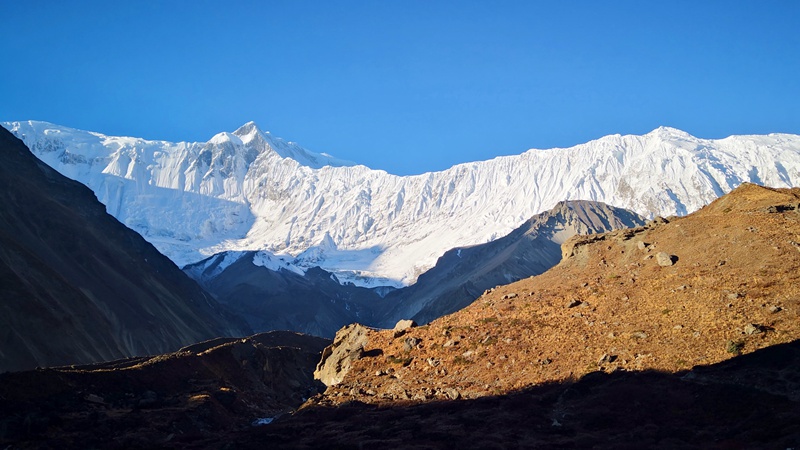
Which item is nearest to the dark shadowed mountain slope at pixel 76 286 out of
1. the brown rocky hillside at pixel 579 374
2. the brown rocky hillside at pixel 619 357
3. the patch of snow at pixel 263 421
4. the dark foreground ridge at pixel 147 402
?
the dark foreground ridge at pixel 147 402

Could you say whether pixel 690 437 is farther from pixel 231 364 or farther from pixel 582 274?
pixel 231 364

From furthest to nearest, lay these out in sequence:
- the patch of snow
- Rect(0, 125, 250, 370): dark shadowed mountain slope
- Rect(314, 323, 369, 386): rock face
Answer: Rect(0, 125, 250, 370): dark shadowed mountain slope, Rect(314, 323, 369, 386): rock face, the patch of snow

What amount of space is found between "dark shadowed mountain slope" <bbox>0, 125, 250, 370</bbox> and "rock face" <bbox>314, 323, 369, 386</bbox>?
42401mm

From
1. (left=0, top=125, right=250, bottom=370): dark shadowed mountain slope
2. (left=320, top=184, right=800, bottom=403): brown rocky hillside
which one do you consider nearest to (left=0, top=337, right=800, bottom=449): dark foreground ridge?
(left=320, top=184, right=800, bottom=403): brown rocky hillside

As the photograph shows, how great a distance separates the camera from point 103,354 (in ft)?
314

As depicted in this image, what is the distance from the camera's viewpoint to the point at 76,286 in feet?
365

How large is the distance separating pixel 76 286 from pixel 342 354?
261ft

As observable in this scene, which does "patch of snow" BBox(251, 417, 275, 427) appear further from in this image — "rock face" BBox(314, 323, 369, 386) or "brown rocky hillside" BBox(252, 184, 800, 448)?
"rock face" BBox(314, 323, 369, 386)

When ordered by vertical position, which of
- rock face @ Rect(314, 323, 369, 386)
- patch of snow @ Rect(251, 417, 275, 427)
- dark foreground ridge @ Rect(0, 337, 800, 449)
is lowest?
patch of snow @ Rect(251, 417, 275, 427)

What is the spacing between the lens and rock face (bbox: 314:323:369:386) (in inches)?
1748

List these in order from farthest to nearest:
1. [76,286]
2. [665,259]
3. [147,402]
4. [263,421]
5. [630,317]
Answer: [76,286] < [665,259] < [263,421] < [147,402] < [630,317]

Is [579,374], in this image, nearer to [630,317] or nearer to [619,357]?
[619,357]

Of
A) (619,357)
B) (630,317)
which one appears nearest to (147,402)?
(619,357)

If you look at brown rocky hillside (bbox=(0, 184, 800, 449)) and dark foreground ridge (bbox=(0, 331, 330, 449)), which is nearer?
brown rocky hillside (bbox=(0, 184, 800, 449))
